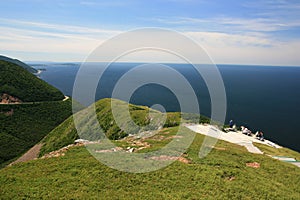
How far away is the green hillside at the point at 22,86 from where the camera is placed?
93.6 m

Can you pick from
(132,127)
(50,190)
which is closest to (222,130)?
(132,127)

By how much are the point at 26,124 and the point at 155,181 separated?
72480 mm

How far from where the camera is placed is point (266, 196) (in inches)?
685

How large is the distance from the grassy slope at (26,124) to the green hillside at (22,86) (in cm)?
731

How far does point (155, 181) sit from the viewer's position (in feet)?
61.8

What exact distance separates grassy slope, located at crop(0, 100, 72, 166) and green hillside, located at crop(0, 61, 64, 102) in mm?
7310

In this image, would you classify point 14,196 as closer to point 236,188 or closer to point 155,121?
point 236,188

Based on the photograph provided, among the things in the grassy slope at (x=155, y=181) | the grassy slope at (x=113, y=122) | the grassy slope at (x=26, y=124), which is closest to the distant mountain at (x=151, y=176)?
the grassy slope at (x=155, y=181)

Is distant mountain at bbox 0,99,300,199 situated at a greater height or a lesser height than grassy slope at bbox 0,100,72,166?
greater

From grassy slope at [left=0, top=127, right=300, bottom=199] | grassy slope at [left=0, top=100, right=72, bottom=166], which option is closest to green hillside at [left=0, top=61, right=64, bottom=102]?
grassy slope at [left=0, top=100, right=72, bottom=166]

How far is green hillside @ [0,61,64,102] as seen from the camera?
93581mm

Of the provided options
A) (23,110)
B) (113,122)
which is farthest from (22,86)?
(113,122)

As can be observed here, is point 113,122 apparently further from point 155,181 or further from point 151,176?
point 155,181

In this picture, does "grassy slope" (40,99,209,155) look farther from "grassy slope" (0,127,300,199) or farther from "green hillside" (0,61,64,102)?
"green hillside" (0,61,64,102)
